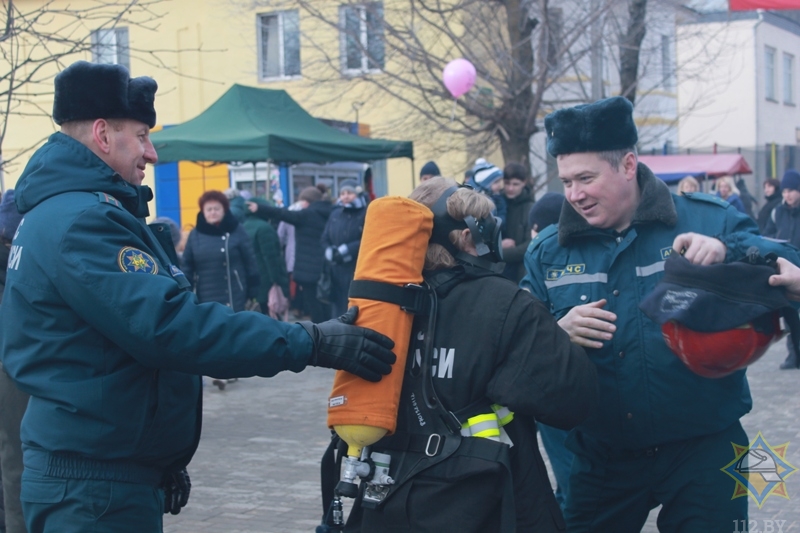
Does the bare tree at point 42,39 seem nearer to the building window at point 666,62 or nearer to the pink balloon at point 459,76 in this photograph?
the pink balloon at point 459,76

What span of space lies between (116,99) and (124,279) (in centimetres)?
64

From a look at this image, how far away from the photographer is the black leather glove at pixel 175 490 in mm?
3045

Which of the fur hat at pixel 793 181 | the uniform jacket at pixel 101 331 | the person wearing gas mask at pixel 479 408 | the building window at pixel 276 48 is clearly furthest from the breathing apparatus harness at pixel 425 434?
the building window at pixel 276 48

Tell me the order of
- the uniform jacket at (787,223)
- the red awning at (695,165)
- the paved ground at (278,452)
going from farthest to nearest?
the red awning at (695,165), the uniform jacket at (787,223), the paved ground at (278,452)

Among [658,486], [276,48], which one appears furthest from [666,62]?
[658,486]

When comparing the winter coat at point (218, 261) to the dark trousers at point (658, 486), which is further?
the winter coat at point (218, 261)

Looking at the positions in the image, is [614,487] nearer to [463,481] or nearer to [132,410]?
[463,481]

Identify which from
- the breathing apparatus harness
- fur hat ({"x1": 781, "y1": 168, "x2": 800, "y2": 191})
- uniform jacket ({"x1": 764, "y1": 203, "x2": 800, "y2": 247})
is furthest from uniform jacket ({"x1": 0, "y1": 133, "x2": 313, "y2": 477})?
fur hat ({"x1": 781, "y1": 168, "x2": 800, "y2": 191})

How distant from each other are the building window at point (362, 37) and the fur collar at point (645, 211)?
11204 mm

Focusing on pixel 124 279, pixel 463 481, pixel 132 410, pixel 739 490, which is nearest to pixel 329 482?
pixel 463 481

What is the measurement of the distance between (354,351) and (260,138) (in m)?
10.3

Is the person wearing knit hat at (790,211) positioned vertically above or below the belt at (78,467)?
above

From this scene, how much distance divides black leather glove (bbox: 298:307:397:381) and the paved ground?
1.36m

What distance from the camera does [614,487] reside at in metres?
3.32
